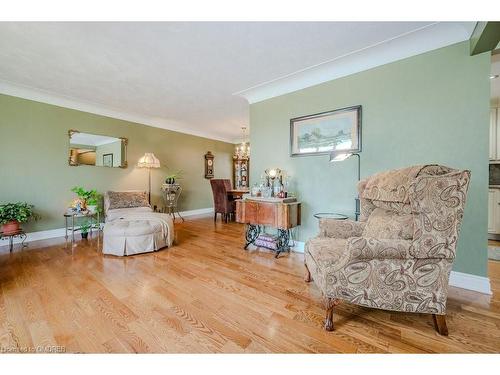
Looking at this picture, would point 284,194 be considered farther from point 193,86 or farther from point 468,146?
point 193,86

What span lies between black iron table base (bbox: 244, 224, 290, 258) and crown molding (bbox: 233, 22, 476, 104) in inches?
85.4

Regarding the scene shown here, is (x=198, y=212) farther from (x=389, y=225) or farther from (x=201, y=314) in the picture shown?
(x=389, y=225)

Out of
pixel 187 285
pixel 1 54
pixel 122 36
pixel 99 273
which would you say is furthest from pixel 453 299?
pixel 1 54

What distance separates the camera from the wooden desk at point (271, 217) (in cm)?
283

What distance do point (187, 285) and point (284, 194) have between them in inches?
67.6

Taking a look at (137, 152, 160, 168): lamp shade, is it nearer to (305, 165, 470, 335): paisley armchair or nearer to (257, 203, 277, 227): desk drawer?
(257, 203, 277, 227): desk drawer

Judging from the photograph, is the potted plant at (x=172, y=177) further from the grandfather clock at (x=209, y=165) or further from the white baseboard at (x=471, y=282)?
the white baseboard at (x=471, y=282)

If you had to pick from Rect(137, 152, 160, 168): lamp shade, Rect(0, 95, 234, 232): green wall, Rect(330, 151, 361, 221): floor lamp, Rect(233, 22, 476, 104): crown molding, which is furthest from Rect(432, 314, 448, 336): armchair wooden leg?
Rect(0, 95, 234, 232): green wall

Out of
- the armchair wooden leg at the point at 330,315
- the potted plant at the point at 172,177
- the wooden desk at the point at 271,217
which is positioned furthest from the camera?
the potted plant at the point at 172,177

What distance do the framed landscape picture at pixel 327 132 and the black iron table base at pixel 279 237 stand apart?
123 centimetres

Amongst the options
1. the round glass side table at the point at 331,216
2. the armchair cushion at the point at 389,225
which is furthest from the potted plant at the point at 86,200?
the armchair cushion at the point at 389,225

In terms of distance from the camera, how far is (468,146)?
2.04 m

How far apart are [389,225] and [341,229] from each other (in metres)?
0.45

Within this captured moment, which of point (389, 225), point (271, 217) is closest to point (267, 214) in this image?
point (271, 217)
